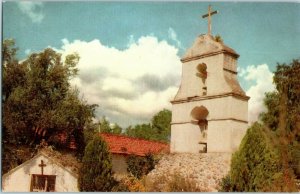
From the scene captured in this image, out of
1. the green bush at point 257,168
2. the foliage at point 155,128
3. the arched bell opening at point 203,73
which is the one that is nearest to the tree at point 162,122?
the foliage at point 155,128

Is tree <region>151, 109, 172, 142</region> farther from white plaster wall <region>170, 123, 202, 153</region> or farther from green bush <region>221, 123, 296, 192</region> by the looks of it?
green bush <region>221, 123, 296, 192</region>

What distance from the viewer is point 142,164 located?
1229 cm

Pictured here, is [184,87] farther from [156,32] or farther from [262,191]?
[262,191]

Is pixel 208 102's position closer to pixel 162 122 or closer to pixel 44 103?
pixel 162 122

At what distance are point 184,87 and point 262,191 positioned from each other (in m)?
3.06

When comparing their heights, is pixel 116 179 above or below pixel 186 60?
below

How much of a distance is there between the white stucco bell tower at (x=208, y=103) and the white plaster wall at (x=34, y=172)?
8.57ft

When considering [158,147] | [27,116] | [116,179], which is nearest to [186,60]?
[158,147]

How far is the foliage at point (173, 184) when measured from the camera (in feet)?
36.2

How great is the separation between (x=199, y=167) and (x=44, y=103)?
13.4 ft

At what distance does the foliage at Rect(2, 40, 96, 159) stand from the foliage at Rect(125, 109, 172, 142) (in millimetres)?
1130

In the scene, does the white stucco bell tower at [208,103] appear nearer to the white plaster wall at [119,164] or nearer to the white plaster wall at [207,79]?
the white plaster wall at [207,79]

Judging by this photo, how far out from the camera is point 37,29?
11195 millimetres

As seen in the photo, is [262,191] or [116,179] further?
[116,179]
